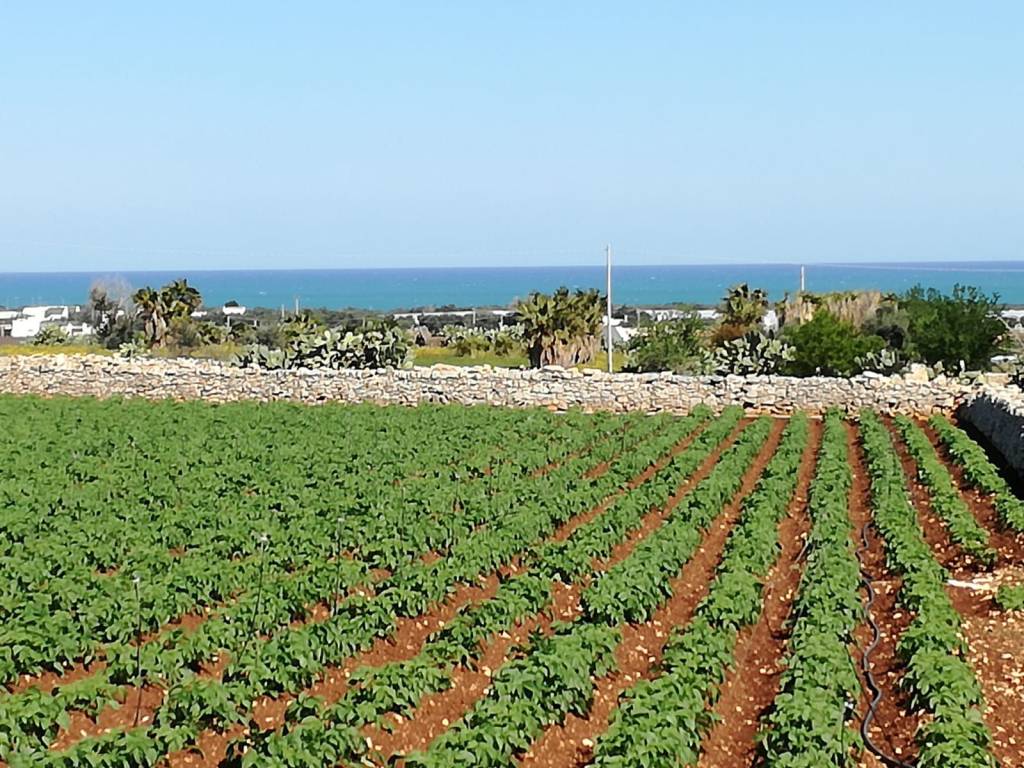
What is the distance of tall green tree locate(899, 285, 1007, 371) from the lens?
35.1 meters

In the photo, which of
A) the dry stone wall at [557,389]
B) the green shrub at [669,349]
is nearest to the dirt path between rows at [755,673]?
the dry stone wall at [557,389]

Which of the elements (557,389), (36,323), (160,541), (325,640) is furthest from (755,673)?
(36,323)

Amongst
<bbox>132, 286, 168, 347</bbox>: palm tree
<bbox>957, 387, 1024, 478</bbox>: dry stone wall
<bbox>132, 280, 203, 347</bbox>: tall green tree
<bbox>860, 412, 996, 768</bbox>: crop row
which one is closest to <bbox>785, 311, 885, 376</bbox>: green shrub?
<bbox>957, 387, 1024, 478</bbox>: dry stone wall

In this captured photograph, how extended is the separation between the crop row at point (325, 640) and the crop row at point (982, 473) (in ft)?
17.7

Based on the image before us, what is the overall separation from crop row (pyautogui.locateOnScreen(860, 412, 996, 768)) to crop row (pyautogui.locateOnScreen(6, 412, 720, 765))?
4.03 metres

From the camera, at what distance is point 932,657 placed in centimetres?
957

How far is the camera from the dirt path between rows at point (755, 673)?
8500 millimetres

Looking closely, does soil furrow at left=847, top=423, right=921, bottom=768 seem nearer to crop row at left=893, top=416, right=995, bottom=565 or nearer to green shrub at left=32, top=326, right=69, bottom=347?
crop row at left=893, top=416, right=995, bottom=565

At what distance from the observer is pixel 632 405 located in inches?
1128

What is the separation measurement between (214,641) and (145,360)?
23709 mm

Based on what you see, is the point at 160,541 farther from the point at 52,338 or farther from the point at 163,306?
the point at 52,338

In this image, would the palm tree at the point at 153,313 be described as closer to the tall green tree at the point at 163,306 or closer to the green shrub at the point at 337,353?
the tall green tree at the point at 163,306

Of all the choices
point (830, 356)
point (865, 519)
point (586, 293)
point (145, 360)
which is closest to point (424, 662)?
point (865, 519)

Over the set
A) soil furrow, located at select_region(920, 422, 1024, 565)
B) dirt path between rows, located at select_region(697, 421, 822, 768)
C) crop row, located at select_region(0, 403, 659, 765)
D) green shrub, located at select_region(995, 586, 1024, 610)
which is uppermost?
crop row, located at select_region(0, 403, 659, 765)
